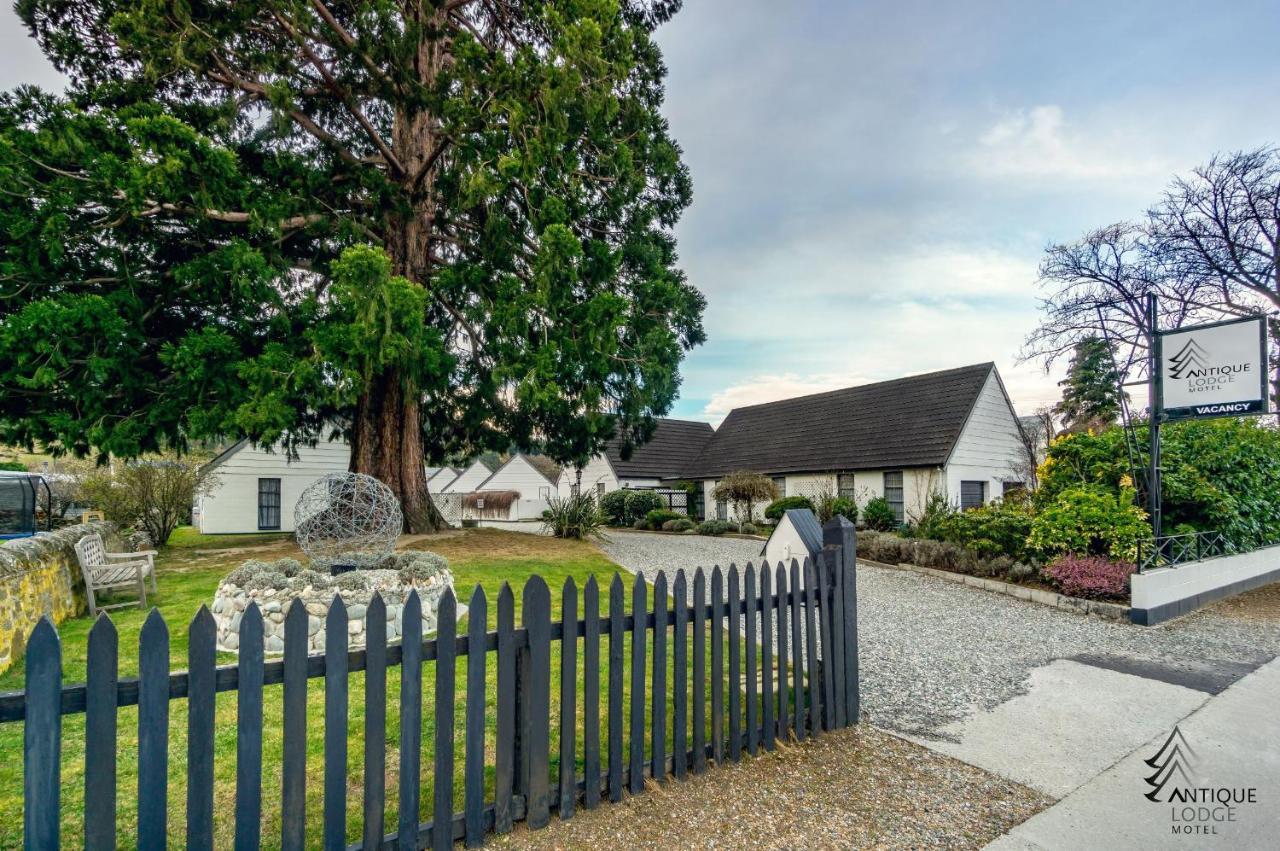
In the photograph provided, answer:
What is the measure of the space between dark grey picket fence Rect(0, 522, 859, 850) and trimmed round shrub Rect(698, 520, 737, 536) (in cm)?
1758

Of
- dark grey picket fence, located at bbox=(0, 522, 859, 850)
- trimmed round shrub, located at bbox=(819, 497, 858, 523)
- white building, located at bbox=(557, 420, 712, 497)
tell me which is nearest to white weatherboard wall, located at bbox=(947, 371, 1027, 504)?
trimmed round shrub, located at bbox=(819, 497, 858, 523)

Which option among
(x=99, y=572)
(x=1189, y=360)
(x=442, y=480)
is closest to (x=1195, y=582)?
(x=1189, y=360)

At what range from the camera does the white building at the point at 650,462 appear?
30453mm

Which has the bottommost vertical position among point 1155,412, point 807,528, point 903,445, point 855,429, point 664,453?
point 807,528

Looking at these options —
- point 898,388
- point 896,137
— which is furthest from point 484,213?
point 898,388

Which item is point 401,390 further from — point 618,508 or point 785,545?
point 618,508

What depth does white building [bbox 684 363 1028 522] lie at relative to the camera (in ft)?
65.3

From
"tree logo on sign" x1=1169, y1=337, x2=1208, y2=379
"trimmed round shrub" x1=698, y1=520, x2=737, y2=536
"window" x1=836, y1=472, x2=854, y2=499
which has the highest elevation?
"tree logo on sign" x1=1169, y1=337, x2=1208, y2=379

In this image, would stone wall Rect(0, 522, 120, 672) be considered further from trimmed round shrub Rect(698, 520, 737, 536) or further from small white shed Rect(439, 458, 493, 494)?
small white shed Rect(439, 458, 493, 494)

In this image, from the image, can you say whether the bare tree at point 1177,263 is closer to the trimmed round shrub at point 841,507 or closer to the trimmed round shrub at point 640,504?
the trimmed round shrub at point 841,507

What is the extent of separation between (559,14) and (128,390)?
Result: 1108 cm

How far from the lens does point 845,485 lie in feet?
73.4

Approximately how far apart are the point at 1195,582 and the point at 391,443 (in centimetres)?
1562

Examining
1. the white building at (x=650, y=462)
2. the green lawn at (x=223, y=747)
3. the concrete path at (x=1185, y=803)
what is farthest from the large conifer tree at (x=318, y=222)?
the white building at (x=650, y=462)
